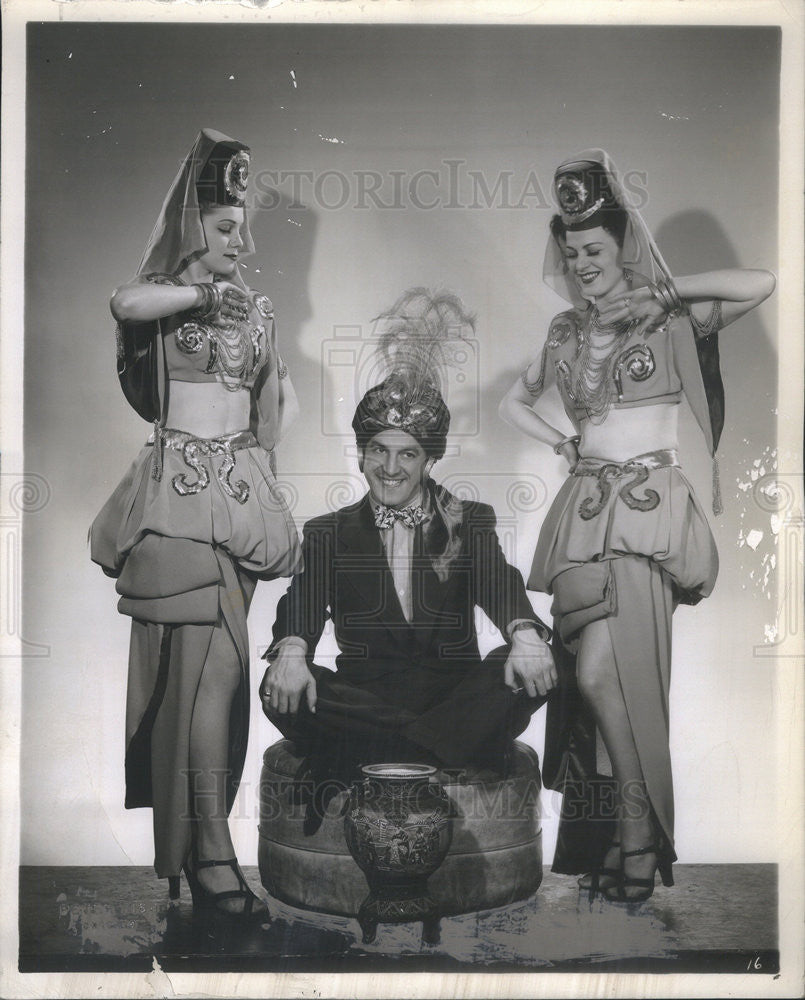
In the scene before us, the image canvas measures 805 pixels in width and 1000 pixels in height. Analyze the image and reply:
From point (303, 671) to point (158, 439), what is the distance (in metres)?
0.92

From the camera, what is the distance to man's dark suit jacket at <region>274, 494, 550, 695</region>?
11.4ft

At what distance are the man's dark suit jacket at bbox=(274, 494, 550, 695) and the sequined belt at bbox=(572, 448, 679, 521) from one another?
0.34 metres

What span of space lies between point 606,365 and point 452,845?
1.67 m

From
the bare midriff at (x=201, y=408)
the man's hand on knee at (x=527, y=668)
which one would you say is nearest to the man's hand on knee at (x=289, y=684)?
the man's hand on knee at (x=527, y=668)

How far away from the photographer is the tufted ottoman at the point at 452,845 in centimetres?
340

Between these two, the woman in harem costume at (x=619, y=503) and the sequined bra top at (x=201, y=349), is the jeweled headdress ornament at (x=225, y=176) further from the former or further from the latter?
the woman in harem costume at (x=619, y=503)

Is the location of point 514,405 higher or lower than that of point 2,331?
lower

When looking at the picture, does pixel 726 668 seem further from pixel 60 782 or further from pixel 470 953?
pixel 60 782

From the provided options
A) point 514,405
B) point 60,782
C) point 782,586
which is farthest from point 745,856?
point 60,782

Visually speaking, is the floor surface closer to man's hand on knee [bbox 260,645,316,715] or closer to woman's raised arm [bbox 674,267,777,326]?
man's hand on knee [bbox 260,645,316,715]

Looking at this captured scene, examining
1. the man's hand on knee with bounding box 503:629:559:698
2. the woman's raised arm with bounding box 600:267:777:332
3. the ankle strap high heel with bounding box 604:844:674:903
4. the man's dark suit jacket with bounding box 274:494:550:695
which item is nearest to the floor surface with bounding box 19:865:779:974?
the ankle strap high heel with bounding box 604:844:674:903

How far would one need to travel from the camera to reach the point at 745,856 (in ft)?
11.7

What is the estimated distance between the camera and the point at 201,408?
3480mm

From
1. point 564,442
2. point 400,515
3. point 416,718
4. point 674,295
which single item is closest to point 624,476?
point 564,442
